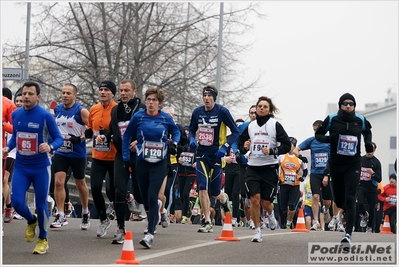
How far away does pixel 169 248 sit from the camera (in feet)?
41.7

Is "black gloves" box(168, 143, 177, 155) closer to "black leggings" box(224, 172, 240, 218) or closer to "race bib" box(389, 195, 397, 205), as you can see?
"black leggings" box(224, 172, 240, 218)

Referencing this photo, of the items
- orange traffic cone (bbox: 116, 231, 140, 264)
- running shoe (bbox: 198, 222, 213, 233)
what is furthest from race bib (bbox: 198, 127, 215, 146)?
orange traffic cone (bbox: 116, 231, 140, 264)

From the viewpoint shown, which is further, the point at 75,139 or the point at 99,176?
the point at 75,139

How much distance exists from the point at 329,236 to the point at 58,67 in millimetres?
18306

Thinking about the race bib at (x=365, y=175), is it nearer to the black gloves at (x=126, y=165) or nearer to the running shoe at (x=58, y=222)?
the running shoe at (x=58, y=222)

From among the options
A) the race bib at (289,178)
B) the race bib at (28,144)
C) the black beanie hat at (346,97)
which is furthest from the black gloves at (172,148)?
the race bib at (289,178)

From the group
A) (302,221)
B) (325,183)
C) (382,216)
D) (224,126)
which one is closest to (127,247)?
(224,126)

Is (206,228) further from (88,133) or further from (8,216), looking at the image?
(8,216)

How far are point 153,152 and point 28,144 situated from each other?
5.86ft

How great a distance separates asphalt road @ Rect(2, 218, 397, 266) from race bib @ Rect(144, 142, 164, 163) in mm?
1159

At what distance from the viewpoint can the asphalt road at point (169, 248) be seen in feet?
36.8

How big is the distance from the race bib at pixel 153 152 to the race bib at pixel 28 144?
1.63 metres

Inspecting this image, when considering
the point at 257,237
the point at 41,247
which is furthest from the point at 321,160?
the point at 41,247

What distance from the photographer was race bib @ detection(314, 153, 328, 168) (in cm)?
2016
